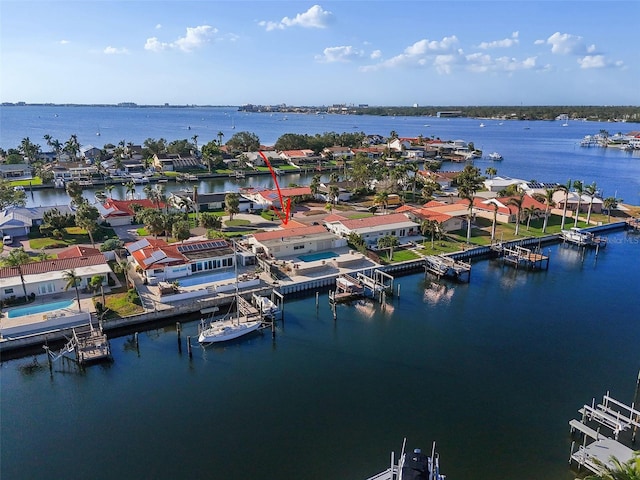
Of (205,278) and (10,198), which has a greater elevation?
(10,198)

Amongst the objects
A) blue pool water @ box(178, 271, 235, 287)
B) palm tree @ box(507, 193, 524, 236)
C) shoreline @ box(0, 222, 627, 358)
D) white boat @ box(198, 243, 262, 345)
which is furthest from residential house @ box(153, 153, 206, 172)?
white boat @ box(198, 243, 262, 345)

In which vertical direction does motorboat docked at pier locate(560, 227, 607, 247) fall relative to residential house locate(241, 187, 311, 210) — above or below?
below

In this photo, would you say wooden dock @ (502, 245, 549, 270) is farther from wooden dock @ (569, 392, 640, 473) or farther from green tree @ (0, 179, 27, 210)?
green tree @ (0, 179, 27, 210)

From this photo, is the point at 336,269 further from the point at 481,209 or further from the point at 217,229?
the point at 481,209

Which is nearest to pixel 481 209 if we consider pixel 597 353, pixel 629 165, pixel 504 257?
pixel 504 257

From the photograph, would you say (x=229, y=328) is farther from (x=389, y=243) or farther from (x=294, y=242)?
(x=389, y=243)

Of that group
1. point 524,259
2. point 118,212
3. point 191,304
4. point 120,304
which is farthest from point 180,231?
point 524,259
